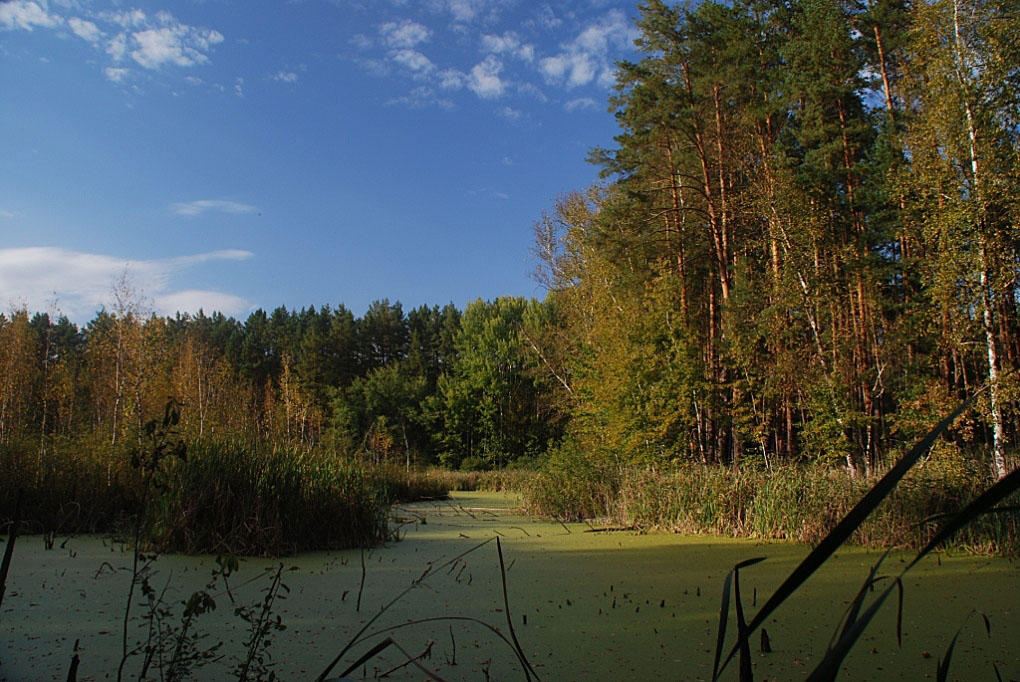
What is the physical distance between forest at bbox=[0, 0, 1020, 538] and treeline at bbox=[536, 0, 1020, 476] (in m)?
0.05

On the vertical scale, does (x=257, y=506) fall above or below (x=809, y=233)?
below

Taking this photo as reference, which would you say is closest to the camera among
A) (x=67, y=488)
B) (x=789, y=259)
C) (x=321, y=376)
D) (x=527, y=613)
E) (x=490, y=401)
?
(x=527, y=613)

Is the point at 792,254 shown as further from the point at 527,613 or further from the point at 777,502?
the point at 527,613

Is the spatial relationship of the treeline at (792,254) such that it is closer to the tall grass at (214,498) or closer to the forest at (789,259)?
the forest at (789,259)

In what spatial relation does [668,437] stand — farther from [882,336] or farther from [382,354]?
[382,354]

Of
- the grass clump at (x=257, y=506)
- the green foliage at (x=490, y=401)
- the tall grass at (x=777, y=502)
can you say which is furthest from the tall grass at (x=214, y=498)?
the green foliage at (x=490, y=401)

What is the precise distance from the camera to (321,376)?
3762 cm

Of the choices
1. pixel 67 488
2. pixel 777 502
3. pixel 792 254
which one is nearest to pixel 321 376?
pixel 792 254

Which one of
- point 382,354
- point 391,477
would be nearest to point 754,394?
point 391,477

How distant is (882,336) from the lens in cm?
1352

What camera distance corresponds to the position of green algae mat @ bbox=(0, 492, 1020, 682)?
281cm

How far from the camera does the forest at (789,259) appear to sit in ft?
33.0

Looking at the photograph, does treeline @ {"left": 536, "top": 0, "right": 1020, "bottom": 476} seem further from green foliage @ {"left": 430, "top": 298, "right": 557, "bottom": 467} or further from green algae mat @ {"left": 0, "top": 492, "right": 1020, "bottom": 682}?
green foliage @ {"left": 430, "top": 298, "right": 557, "bottom": 467}

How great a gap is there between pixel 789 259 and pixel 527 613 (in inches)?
436
